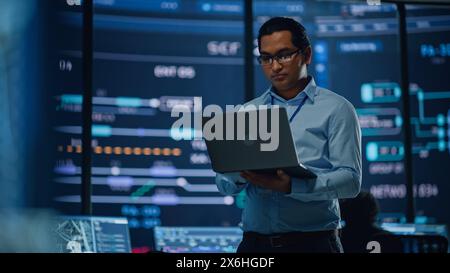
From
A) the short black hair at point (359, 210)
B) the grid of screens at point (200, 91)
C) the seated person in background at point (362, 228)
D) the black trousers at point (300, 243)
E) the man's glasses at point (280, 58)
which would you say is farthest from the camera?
the grid of screens at point (200, 91)

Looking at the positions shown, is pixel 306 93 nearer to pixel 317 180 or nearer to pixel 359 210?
pixel 317 180

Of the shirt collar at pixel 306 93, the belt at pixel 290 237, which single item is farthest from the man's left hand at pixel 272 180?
the shirt collar at pixel 306 93

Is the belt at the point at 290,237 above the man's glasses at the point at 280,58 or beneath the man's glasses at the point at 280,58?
beneath

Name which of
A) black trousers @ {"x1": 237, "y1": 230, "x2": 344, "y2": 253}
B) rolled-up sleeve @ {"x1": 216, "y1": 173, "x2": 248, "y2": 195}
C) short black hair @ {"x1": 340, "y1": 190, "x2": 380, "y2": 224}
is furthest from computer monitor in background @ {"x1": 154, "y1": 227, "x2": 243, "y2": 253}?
black trousers @ {"x1": 237, "y1": 230, "x2": 344, "y2": 253}

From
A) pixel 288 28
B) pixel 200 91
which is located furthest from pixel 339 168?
pixel 200 91

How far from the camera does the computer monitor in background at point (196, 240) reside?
4.73 m

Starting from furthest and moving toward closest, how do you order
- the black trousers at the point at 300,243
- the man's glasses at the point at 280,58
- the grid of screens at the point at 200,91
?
1. the grid of screens at the point at 200,91
2. the man's glasses at the point at 280,58
3. the black trousers at the point at 300,243

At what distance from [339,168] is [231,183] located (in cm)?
34

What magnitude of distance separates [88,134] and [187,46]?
122 cm

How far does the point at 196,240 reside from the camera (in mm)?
4781

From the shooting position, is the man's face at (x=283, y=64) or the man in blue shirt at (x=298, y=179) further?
the man's face at (x=283, y=64)

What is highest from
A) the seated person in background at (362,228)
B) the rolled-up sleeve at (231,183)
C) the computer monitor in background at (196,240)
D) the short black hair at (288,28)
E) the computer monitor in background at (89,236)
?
the short black hair at (288,28)

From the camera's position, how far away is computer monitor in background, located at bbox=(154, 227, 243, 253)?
15.5ft

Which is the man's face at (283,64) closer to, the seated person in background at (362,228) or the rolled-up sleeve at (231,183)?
the rolled-up sleeve at (231,183)
